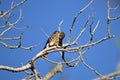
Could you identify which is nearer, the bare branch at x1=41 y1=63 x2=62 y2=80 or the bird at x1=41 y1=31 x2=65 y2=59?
the bare branch at x1=41 y1=63 x2=62 y2=80

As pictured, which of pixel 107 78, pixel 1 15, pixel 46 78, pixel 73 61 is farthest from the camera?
pixel 1 15

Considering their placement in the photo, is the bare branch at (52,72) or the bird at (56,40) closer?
the bare branch at (52,72)

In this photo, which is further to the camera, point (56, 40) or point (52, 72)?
point (56, 40)

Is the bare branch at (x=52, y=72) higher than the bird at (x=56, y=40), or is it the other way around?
the bird at (x=56, y=40)

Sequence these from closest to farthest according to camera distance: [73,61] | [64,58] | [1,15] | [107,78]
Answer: [107,78], [73,61], [64,58], [1,15]

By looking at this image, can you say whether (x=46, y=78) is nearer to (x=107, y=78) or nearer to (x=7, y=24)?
(x=107, y=78)

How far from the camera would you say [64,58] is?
1172 millimetres

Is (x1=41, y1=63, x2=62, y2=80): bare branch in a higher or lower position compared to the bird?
lower

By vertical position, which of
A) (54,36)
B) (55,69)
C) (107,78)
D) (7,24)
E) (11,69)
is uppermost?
(7,24)

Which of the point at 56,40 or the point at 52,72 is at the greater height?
the point at 56,40

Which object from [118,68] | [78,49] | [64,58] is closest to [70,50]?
[78,49]

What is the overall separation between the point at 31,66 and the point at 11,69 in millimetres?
100

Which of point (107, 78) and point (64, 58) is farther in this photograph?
point (64, 58)

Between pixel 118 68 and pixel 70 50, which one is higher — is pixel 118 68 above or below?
below
